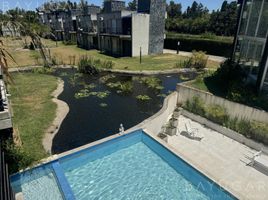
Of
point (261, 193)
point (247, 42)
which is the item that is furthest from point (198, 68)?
point (261, 193)

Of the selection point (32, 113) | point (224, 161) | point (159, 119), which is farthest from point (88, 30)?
point (224, 161)

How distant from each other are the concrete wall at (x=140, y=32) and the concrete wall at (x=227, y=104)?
18.1 metres

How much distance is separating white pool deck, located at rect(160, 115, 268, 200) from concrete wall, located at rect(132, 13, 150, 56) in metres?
21.1

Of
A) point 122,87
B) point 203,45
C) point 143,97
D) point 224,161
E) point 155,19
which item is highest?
point 155,19

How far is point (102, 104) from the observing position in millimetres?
15039

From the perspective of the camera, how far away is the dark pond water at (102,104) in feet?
36.3

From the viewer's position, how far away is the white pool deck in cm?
746

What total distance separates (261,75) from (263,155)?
4.76 metres

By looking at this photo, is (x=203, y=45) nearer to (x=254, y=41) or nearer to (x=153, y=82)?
(x=153, y=82)

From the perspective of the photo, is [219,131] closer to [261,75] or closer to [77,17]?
[261,75]

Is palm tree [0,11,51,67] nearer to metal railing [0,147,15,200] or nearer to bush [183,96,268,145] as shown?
metal railing [0,147,15,200]

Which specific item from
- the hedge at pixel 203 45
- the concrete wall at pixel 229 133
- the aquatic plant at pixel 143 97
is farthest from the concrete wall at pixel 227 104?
the hedge at pixel 203 45

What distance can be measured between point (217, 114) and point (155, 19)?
78.9ft

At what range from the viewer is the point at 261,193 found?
7.29 meters
